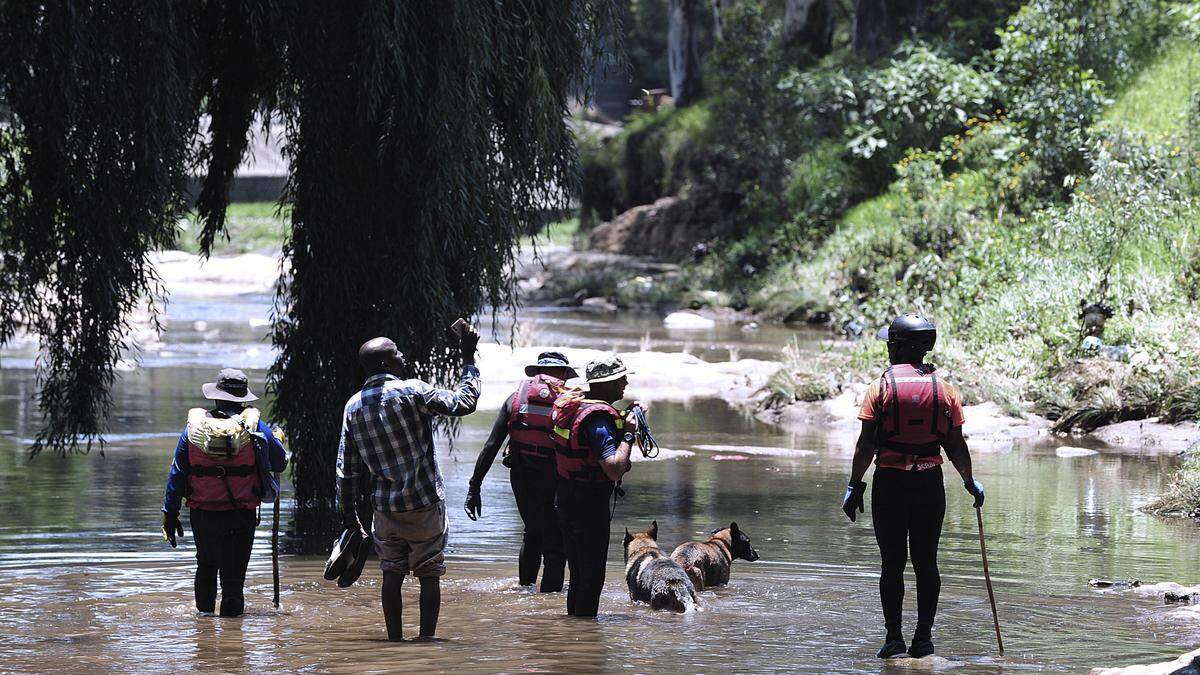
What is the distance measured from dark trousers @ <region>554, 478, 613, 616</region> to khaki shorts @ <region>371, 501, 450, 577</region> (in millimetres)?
791

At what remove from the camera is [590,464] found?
872cm

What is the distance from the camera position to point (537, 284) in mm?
41219

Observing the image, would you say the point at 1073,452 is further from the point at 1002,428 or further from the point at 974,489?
the point at 974,489

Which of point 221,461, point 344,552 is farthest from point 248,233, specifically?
point 344,552

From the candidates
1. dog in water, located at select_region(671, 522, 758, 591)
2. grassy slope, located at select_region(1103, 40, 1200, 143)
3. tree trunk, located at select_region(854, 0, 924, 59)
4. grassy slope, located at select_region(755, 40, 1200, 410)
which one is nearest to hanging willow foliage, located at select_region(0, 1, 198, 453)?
dog in water, located at select_region(671, 522, 758, 591)

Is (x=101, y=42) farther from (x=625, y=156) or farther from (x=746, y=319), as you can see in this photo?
(x=625, y=156)

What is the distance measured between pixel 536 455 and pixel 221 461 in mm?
1989

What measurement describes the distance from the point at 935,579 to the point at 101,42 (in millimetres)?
6680

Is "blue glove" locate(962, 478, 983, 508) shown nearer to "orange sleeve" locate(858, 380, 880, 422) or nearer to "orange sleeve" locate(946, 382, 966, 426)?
"orange sleeve" locate(946, 382, 966, 426)

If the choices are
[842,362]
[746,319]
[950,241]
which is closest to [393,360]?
[842,362]

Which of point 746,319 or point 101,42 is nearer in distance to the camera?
point 101,42

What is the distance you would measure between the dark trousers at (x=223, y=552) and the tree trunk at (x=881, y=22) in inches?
1382

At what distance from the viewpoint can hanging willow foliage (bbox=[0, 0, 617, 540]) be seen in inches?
428

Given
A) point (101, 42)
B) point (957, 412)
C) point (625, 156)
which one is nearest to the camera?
point (957, 412)
